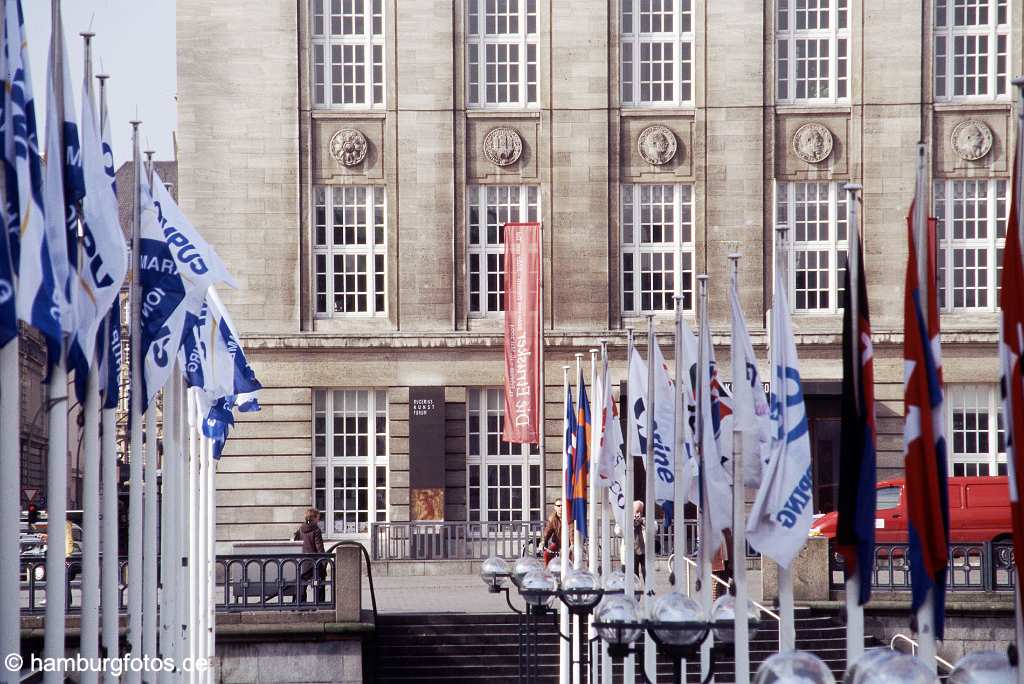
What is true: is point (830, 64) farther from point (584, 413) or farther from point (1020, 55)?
point (584, 413)

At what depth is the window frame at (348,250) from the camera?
4272 cm

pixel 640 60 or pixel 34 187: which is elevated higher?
pixel 640 60

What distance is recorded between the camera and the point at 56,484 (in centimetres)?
1363

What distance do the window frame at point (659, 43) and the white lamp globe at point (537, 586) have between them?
2388 cm

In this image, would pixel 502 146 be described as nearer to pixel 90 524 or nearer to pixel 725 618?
pixel 725 618

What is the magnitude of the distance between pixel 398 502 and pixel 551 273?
6.76 m

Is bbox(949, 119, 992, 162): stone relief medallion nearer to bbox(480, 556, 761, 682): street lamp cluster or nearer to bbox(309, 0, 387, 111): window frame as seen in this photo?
bbox(309, 0, 387, 111): window frame

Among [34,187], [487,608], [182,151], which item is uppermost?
[182,151]

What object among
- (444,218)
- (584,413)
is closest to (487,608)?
(584,413)

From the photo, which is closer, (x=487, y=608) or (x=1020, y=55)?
(x=487, y=608)

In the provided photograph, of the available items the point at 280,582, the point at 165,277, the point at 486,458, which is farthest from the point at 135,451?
the point at 486,458

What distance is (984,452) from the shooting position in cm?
4256

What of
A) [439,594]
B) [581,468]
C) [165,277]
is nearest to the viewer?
[165,277]

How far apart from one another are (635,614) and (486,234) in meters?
27.4
